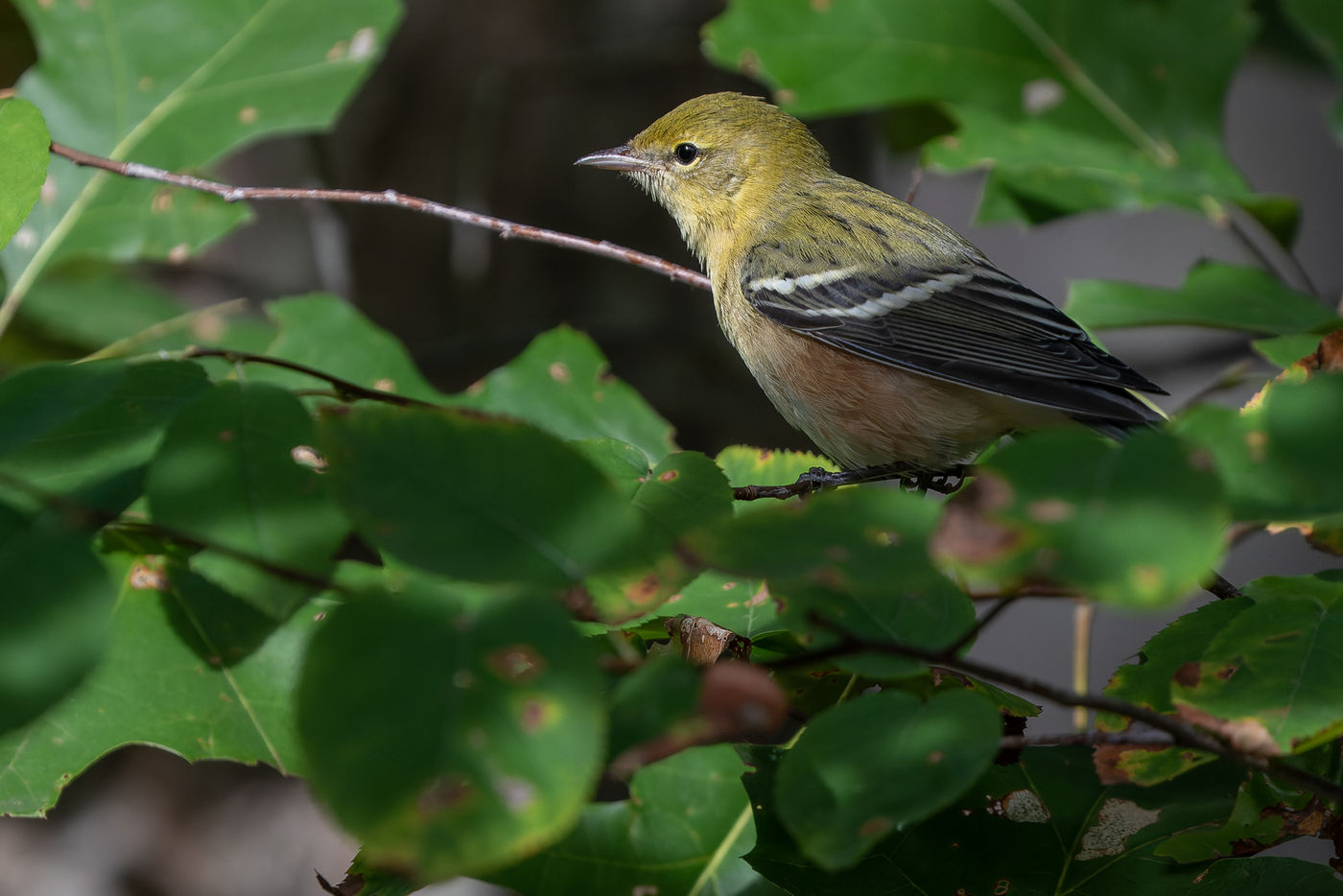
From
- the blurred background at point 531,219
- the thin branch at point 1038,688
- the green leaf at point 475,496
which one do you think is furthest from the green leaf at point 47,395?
the blurred background at point 531,219

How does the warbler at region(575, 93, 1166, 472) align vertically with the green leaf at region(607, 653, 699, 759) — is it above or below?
below

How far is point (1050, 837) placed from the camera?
3.97ft

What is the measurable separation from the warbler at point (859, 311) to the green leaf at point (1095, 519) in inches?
48.8

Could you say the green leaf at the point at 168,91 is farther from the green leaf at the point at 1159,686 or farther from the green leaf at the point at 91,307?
the green leaf at the point at 1159,686

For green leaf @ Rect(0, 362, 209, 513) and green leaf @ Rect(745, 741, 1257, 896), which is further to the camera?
green leaf @ Rect(745, 741, 1257, 896)

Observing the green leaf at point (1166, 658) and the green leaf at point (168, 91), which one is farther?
the green leaf at point (168, 91)

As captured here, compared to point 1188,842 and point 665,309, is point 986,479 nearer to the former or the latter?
point 1188,842

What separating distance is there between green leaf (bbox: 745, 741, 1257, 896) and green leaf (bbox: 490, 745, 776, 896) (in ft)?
0.56

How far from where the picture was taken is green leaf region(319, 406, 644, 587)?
28.5 inches

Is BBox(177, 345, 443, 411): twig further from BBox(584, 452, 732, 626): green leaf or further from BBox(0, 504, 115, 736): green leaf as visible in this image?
BBox(0, 504, 115, 736): green leaf

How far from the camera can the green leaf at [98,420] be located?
96 cm

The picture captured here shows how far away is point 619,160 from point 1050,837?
6.96 feet

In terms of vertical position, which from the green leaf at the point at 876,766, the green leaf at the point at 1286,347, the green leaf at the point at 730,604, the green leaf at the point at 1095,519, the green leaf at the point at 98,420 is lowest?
the green leaf at the point at 730,604

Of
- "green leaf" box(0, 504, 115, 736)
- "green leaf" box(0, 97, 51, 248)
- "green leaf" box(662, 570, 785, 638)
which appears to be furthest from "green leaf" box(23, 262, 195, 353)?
"green leaf" box(0, 504, 115, 736)
